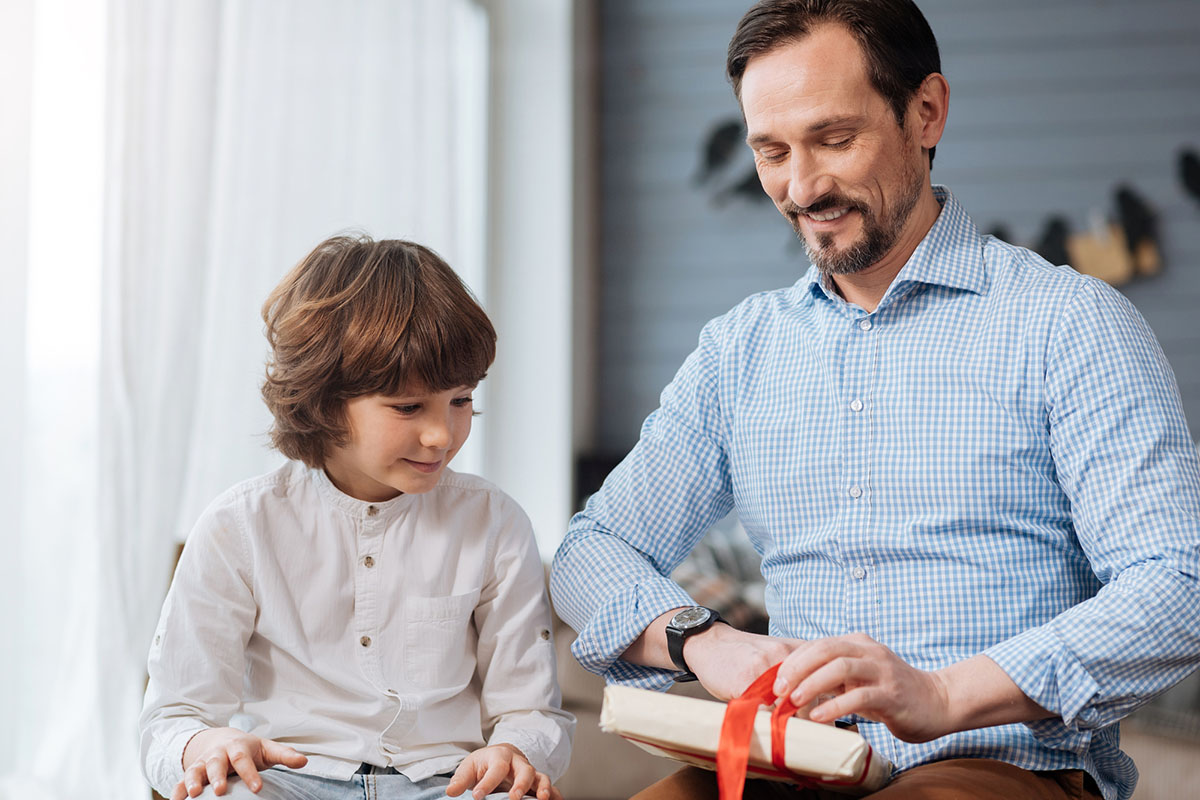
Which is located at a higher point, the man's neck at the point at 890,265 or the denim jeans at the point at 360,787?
the man's neck at the point at 890,265

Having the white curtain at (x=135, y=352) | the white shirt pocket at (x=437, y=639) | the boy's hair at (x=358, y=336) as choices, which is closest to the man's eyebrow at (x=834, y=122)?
the boy's hair at (x=358, y=336)

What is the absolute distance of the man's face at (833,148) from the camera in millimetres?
1328

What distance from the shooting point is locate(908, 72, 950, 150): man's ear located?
4.58 ft

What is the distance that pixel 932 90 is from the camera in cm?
141

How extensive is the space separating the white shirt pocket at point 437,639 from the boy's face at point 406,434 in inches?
5.1

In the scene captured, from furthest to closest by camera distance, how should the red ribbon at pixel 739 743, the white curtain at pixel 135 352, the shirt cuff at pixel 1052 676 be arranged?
the white curtain at pixel 135 352, the shirt cuff at pixel 1052 676, the red ribbon at pixel 739 743

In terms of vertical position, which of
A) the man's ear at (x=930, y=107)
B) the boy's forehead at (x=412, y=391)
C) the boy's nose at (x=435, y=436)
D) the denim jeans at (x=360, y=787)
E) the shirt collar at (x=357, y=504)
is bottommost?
the denim jeans at (x=360, y=787)

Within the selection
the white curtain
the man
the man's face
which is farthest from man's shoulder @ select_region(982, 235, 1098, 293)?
the white curtain

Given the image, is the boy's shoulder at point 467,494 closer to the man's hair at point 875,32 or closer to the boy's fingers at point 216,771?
the boy's fingers at point 216,771

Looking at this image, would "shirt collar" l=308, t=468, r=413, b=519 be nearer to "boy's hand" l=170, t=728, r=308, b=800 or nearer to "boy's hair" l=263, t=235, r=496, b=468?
"boy's hair" l=263, t=235, r=496, b=468

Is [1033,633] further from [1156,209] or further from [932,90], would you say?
[1156,209]

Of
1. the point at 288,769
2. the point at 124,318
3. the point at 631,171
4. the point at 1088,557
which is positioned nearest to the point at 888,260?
the point at 1088,557

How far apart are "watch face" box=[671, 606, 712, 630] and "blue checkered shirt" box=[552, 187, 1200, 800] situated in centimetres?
3

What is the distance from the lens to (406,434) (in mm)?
1265
